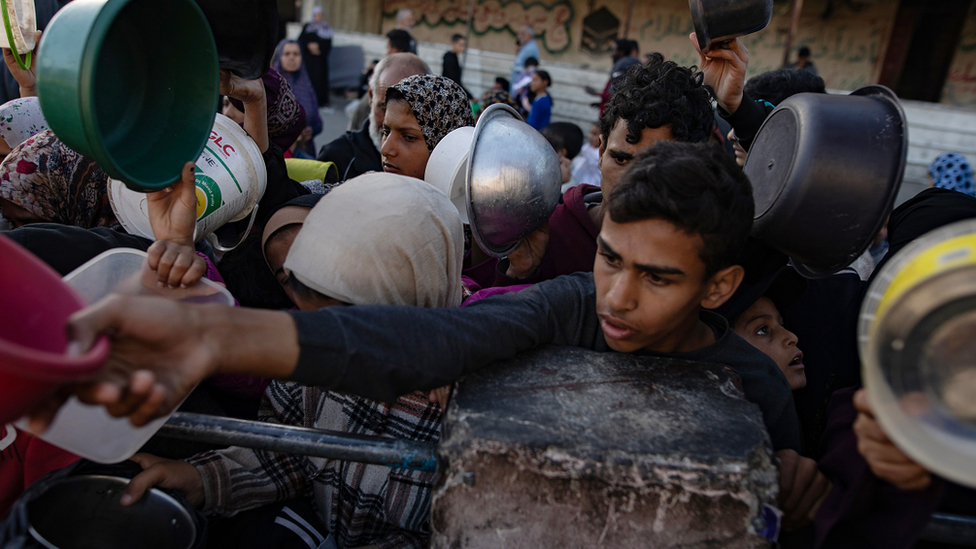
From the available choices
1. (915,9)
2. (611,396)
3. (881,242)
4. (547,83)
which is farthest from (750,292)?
(915,9)

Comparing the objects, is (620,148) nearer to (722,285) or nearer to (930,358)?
(722,285)

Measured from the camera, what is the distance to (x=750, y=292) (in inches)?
73.4

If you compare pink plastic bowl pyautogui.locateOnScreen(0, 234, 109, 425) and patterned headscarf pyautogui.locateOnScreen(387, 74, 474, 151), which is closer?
pink plastic bowl pyautogui.locateOnScreen(0, 234, 109, 425)

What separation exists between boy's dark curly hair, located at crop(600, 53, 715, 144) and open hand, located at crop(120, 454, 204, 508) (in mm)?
1675

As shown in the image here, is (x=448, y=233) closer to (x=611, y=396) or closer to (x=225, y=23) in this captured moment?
(x=611, y=396)

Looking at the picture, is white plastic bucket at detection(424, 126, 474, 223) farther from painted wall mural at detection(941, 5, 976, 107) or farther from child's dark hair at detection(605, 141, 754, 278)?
painted wall mural at detection(941, 5, 976, 107)

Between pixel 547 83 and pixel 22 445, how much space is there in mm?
8009

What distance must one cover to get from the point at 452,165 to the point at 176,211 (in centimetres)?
93

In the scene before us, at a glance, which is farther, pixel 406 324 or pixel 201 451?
pixel 201 451

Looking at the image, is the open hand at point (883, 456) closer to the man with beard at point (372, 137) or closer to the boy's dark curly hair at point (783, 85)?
the boy's dark curly hair at point (783, 85)

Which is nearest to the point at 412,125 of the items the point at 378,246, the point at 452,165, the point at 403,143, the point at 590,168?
the point at 403,143

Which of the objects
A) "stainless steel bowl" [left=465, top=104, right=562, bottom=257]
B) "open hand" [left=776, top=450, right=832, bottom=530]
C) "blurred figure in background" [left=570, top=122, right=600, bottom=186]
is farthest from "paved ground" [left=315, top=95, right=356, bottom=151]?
"open hand" [left=776, top=450, right=832, bottom=530]

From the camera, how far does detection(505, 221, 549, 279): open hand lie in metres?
2.02

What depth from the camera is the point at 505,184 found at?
182cm
